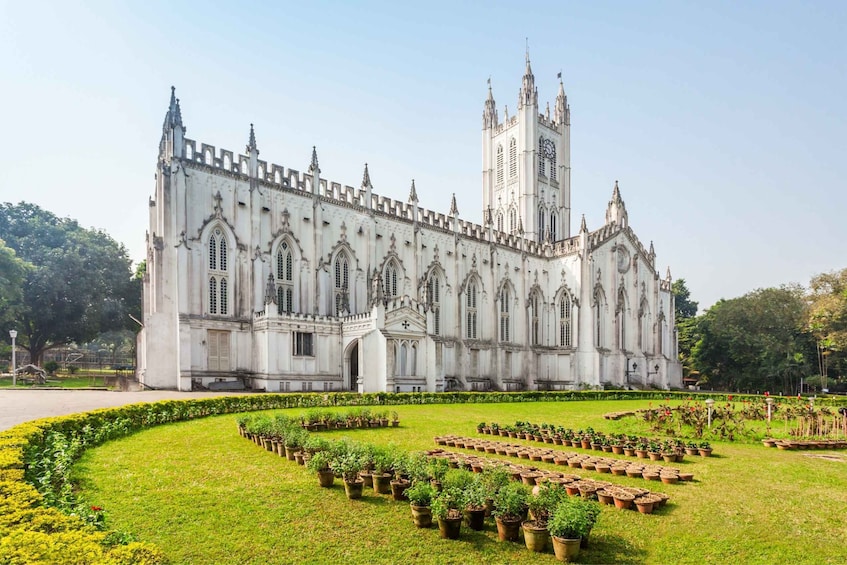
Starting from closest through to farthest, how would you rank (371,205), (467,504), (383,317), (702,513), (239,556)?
(239,556) → (467,504) → (702,513) → (383,317) → (371,205)

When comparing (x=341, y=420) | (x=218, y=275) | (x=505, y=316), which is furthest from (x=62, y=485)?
(x=505, y=316)

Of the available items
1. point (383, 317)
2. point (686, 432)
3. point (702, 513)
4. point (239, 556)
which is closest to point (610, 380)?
point (383, 317)

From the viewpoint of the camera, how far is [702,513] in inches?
413

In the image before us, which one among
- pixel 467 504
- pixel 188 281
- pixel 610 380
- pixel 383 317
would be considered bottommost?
pixel 610 380

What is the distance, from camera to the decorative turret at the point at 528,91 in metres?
69.6

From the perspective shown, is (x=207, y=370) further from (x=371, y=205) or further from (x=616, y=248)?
(x=616, y=248)

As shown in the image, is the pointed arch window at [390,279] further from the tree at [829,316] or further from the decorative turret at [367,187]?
the tree at [829,316]

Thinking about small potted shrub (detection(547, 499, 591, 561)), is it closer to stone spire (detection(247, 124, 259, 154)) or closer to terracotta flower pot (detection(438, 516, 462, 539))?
terracotta flower pot (detection(438, 516, 462, 539))

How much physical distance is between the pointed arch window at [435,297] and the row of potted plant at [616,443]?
29.3m

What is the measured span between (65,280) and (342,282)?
1055 inches

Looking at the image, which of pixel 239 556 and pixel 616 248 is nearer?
pixel 239 556

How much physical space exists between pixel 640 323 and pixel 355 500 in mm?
59944

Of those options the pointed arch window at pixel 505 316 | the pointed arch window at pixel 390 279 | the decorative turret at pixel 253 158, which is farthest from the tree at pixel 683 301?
the decorative turret at pixel 253 158

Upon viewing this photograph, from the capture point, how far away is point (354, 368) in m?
42.4
